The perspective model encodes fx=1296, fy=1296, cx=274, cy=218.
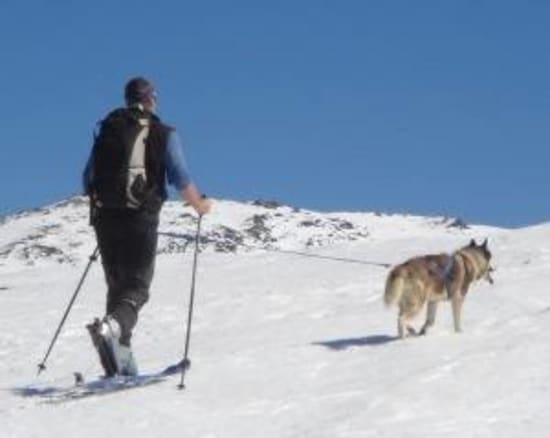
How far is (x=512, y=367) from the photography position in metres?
9.43

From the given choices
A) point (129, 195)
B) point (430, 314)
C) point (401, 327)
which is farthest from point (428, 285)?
point (129, 195)

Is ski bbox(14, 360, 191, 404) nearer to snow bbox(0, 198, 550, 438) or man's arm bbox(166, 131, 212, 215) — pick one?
snow bbox(0, 198, 550, 438)

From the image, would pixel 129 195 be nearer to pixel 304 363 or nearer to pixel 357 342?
pixel 304 363

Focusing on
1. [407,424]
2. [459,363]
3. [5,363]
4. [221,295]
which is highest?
[221,295]

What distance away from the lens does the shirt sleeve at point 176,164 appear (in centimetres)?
1029

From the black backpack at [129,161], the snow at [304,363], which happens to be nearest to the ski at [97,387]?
the snow at [304,363]

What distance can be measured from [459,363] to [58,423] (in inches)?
117

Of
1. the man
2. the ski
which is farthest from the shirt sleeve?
the ski

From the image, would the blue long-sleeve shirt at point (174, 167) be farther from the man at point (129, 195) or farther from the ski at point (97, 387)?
the ski at point (97, 387)

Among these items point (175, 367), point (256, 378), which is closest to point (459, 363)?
point (256, 378)

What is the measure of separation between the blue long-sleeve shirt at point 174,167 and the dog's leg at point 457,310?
136 inches

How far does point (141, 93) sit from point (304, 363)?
8.42 ft

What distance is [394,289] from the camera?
12.2 m

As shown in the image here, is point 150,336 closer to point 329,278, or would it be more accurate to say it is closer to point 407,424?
point 329,278
